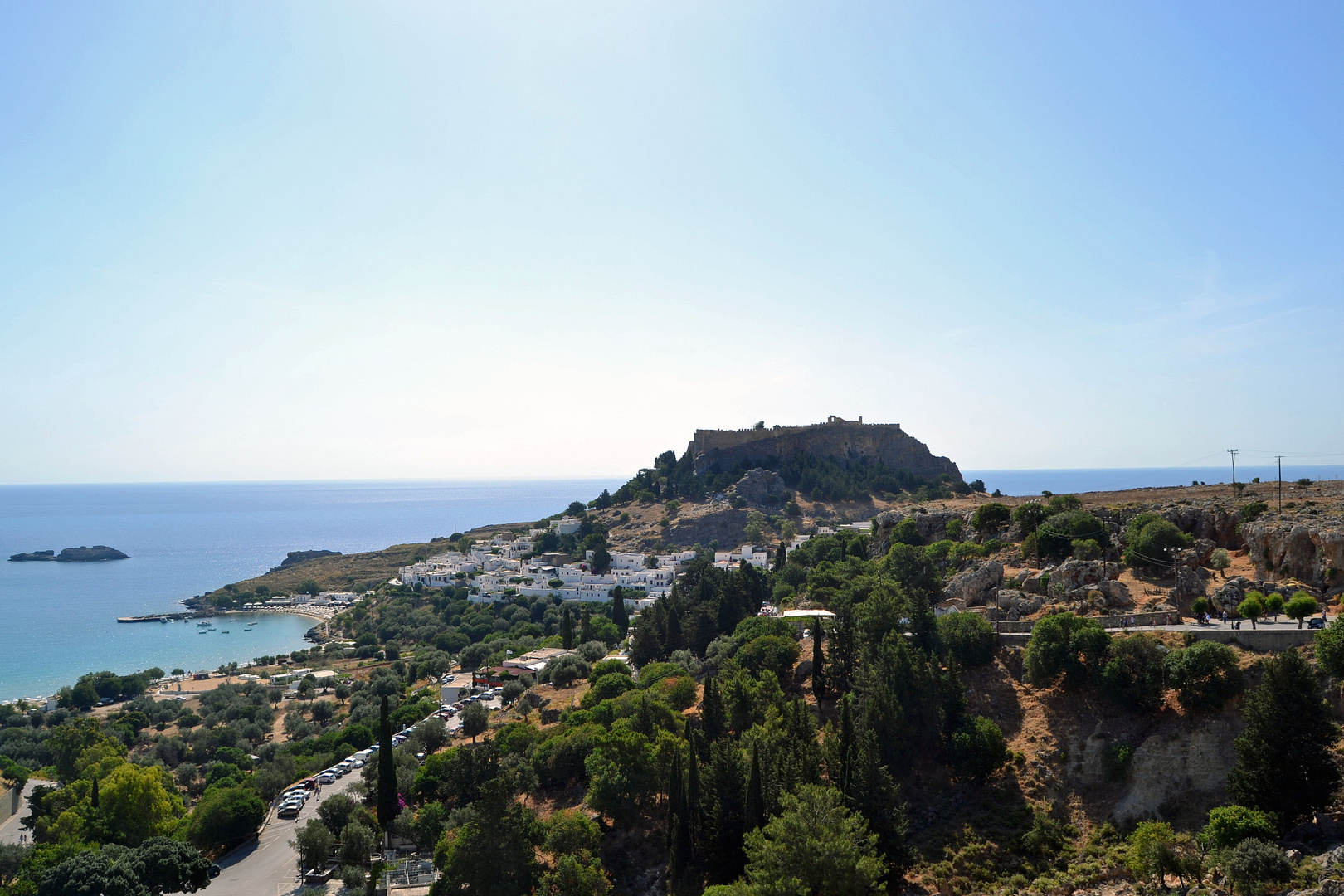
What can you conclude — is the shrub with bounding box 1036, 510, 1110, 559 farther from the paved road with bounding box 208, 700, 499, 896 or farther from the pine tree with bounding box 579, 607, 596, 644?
the paved road with bounding box 208, 700, 499, 896

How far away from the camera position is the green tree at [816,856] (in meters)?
15.6

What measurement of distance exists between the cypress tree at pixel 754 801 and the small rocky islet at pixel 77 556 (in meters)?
167

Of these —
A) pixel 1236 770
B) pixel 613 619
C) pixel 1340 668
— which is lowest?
pixel 613 619

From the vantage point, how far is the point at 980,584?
98.4 feet

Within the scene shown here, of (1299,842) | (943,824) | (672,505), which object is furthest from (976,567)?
(672,505)

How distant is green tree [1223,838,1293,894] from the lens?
46.6 feet

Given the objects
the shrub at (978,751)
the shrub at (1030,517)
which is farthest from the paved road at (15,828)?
the shrub at (1030,517)

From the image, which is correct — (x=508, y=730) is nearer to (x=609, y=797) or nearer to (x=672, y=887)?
(x=609, y=797)

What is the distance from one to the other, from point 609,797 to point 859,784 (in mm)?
7482

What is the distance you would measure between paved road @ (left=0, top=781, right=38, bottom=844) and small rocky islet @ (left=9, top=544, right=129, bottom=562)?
138530 mm

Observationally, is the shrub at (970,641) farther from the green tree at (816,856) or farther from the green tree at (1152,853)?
the green tree at (816,856)

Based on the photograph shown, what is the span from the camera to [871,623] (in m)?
26.2

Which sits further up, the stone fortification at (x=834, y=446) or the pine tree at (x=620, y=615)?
the stone fortification at (x=834, y=446)

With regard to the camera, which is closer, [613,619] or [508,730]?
[508,730]
